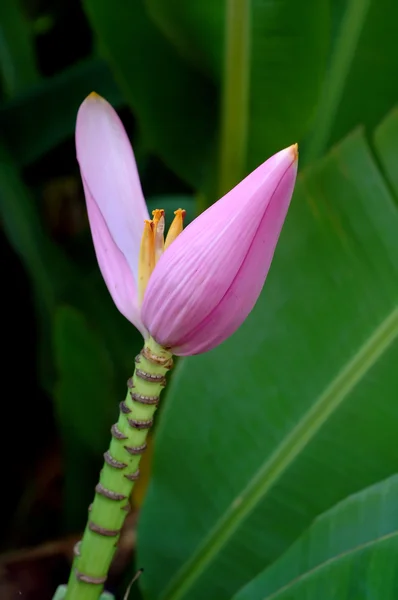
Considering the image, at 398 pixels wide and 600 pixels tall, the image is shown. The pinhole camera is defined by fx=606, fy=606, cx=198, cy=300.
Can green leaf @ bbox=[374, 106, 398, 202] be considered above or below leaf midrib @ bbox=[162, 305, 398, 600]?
above

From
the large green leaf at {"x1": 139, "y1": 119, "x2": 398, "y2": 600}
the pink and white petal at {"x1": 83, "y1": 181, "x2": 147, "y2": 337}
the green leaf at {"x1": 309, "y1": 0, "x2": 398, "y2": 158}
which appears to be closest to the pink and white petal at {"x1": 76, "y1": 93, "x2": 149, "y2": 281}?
the pink and white petal at {"x1": 83, "y1": 181, "x2": 147, "y2": 337}

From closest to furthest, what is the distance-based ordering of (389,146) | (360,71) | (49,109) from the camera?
(389,146) → (360,71) → (49,109)

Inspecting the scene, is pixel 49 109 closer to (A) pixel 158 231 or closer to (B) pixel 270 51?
(B) pixel 270 51

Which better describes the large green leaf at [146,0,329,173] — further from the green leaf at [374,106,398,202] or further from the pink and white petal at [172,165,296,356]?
the pink and white petal at [172,165,296,356]

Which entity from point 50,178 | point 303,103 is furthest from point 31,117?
point 303,103

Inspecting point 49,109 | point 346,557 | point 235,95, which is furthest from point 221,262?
point 49,109

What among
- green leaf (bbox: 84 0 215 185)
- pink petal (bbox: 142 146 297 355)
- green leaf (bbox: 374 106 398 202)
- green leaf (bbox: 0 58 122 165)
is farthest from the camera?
green leaf (bbox: 0 58 122 165)
